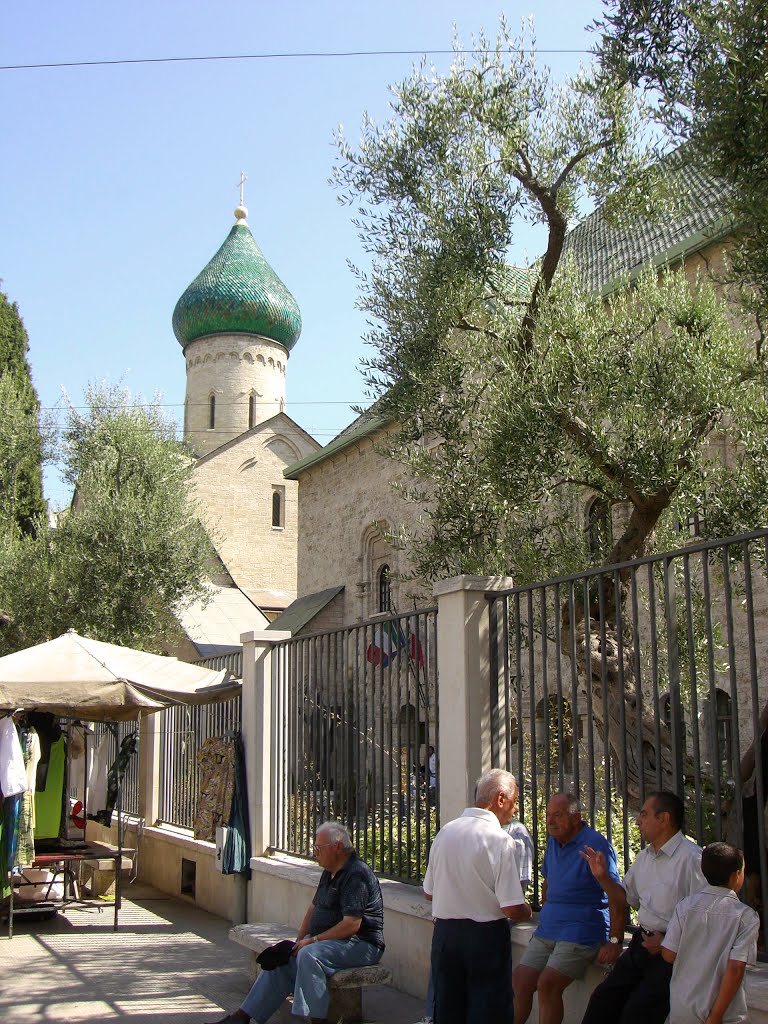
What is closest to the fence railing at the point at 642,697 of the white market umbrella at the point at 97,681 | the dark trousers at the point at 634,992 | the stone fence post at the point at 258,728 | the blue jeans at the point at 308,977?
the dark trousers at the point at 634,992

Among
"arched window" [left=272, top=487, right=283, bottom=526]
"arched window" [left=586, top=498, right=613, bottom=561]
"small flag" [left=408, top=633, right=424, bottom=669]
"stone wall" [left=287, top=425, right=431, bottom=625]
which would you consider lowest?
"small flag" [left=408, top=633, right=424, bottom=669]

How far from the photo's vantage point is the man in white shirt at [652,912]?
13.7ft

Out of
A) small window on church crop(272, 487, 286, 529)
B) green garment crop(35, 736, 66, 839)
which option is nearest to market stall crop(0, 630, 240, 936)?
green garment crop(35, 736, 66, 839)

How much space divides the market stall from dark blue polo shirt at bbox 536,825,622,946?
4.64m

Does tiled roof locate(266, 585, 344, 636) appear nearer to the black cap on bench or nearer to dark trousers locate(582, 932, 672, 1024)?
the black cap on bench

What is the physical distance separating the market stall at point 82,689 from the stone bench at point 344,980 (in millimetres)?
2568

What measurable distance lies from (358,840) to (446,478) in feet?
12.1

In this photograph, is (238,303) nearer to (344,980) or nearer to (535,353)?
(535,353)

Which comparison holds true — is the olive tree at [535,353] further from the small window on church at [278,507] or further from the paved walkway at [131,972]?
the small window on church at [278,507]

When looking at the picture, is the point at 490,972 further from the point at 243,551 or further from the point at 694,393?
the point at 243,551

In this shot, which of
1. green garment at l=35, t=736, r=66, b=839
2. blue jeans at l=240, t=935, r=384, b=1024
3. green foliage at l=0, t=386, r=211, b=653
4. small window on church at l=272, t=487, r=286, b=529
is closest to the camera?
blue jeans at l=240, t=935, r=384, b=1024

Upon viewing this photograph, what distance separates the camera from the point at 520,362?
916 centimetres

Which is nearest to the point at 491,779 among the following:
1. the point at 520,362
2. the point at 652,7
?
the point at 652,7

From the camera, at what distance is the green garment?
31.4 feet
